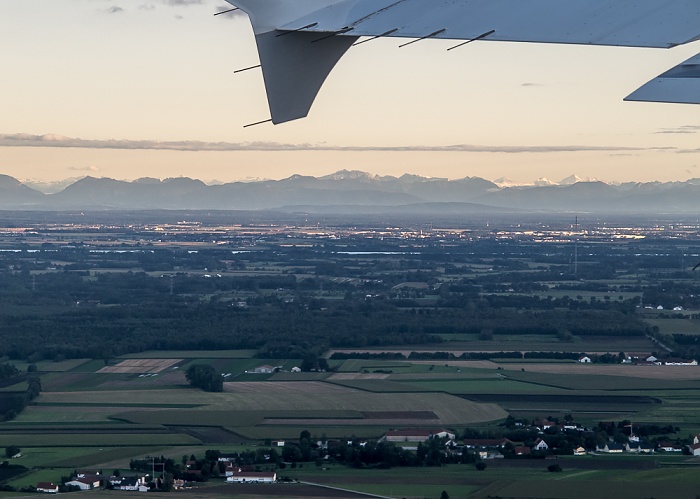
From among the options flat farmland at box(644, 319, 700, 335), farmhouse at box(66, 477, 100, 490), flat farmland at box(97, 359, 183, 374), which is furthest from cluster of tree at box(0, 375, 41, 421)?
flat farmland at box(644, 319, 700, 335)

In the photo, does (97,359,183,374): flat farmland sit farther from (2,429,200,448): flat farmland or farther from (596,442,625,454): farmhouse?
(596,442,625,454): farmhouse

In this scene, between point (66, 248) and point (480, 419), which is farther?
point (66, 248)

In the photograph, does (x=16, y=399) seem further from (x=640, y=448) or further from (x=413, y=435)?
(x=640, y=448)

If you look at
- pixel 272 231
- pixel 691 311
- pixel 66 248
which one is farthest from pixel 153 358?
pixel 272 231

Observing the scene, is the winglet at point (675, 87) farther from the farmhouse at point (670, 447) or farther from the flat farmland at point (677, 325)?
the flat farmland at point (677, 325)

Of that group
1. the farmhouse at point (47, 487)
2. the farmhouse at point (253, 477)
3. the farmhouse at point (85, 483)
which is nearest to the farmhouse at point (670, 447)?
the farmhouse at point (253, 477)

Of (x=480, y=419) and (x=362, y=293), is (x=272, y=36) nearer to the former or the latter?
(x=480, y=419)
